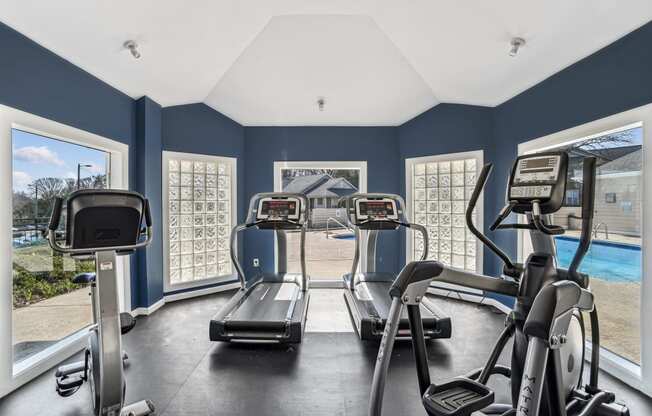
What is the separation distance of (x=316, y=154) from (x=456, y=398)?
164 inches

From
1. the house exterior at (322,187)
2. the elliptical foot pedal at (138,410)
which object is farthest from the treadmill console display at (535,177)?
the house exterior at (322,187)

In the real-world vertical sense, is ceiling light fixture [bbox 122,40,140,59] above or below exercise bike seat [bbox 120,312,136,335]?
above

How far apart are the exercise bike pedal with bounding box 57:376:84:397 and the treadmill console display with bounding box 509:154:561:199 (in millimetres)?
3289

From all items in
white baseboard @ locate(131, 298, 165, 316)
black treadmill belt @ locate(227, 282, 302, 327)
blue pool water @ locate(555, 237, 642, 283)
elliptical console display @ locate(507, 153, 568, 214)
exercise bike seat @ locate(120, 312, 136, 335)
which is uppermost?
elliptical console display @ locate(507, 153, 568, 214)

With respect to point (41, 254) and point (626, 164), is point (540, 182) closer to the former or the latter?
point (626, 164)

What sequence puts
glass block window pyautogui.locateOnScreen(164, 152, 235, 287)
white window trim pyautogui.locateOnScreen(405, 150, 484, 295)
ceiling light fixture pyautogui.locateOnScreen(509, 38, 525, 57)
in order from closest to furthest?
1. ceiling light fixture pyautogui.locateOnScreen(509, 38, 525, 57)
2. white window trim pyautogui.locateOnScreen(405, 150, 484, 295)
3. glass block window pyautogui.locateOnScreen(164, 152, 235, 287)

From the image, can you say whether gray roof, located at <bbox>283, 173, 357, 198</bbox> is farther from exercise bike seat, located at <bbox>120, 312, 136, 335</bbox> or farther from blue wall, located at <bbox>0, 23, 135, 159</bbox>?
exercise bike seat, located at <bbox>120, 312, 136, 335</bbox>

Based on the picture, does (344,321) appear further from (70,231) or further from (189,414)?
(70,231)

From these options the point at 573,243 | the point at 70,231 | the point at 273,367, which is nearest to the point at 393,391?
the point at 273,367

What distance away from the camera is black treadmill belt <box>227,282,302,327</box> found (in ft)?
10.2

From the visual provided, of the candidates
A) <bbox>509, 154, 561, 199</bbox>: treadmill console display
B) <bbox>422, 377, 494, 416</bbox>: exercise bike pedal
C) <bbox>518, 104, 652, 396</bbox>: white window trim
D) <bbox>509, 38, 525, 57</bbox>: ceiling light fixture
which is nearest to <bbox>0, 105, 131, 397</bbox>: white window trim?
<bbox>422, 377, 494, 416</bbox>: exercise bike pedal

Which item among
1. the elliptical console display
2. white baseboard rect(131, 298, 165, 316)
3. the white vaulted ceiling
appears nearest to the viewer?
the elliptical console display

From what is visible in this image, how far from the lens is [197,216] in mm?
4793

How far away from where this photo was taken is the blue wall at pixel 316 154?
520cm
